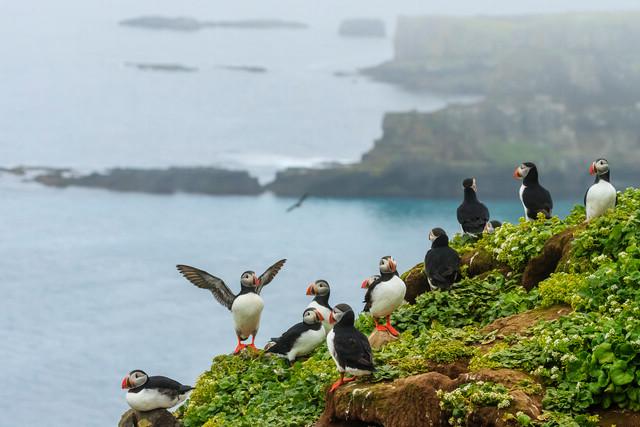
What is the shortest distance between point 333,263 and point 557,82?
3096cm

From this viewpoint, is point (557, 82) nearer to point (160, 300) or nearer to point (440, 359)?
point (160, 300)

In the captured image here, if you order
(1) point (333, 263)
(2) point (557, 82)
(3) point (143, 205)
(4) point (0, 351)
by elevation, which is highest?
(2) point (557, 82)

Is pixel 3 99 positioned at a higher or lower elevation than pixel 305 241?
higher

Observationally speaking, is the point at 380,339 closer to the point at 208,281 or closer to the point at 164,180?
the point at 208,281

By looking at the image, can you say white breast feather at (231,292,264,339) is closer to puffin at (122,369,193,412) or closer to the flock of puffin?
the flock of puffin

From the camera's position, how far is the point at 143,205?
213 feet

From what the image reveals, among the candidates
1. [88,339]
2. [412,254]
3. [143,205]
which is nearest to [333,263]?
[412,254]

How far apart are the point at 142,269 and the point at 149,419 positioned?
4202 cm

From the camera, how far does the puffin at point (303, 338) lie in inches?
516

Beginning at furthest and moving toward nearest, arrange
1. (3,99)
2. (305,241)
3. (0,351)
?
(3,99)
(305,241)
(0,351)

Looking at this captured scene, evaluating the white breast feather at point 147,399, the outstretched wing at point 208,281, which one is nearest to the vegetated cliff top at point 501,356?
the white breast feather at point 147,399

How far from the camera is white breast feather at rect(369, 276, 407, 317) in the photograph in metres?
12.9

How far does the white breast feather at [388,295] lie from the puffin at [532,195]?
10.6ft

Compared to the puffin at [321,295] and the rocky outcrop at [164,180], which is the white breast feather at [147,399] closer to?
the puffin at [321,295]
